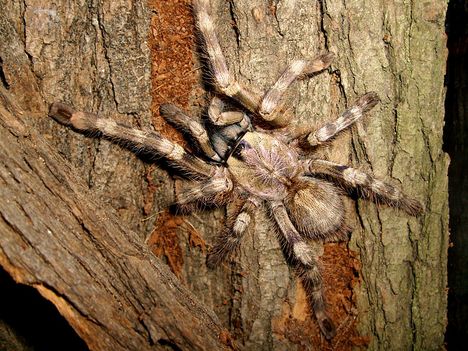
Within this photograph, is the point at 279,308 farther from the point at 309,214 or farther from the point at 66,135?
the point at 66,135

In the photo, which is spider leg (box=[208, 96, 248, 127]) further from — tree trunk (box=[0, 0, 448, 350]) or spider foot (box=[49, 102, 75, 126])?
spider foot (box=[49, 102, 75, 126])

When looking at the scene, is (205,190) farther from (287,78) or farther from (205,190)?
(287,78)

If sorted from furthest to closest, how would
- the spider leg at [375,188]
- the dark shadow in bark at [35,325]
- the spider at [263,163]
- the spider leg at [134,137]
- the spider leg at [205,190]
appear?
the spider leg at [205,190], the dark shadow in bark at [35,325], the spider leg at [375,188], the spider at [263,163], the spider leg at [134,137]

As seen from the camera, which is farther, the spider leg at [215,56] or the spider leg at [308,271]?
the spider leg at [308,271]

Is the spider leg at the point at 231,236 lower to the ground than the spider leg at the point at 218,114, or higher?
lower

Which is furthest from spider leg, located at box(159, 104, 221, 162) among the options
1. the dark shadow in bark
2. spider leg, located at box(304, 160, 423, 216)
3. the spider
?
the dark shadow in bark

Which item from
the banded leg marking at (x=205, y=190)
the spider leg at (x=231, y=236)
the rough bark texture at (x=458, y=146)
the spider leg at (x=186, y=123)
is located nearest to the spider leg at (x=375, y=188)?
the rough bark texture at (x=458, y=146)

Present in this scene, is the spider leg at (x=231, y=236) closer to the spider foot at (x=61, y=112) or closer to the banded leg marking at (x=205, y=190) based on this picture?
the banded leg marking at (x=205, y=190)
